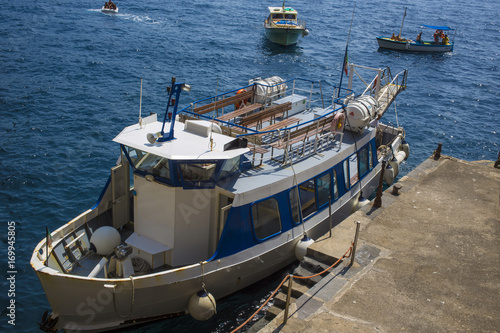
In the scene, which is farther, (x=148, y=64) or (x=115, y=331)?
(x=148, y=64)

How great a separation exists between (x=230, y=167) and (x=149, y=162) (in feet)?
7.03

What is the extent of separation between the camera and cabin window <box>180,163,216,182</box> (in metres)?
12.9

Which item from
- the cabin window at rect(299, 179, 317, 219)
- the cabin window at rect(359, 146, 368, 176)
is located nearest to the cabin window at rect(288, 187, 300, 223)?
the cabin window at rect(299, 179, 317, 219)

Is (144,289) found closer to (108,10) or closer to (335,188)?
(335,188)

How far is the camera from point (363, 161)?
1870 centimetres

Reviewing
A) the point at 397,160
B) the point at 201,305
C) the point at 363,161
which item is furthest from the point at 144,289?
the point at 397,160

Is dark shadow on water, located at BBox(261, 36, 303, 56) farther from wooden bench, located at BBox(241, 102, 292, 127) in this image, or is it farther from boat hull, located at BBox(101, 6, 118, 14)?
wooden bench, located at BBox(241, 102, 292, 127)

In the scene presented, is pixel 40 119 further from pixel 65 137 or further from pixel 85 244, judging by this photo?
pixel 85 244

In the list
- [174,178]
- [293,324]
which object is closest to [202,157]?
[174,178]

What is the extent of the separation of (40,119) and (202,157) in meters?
18.9

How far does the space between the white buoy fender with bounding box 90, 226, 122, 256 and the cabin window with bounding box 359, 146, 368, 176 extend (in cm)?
916

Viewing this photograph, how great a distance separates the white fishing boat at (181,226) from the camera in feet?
40.9

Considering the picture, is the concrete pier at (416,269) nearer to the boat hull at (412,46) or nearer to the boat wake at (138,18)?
the boat hull at (412,46)

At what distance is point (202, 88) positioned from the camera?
119ft
